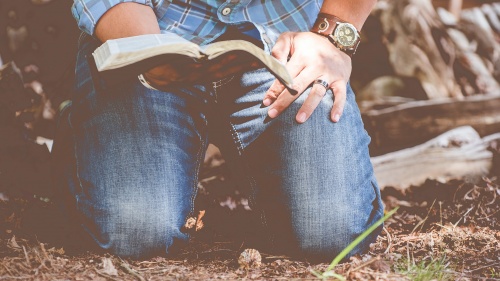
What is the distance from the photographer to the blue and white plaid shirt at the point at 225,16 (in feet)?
7.06

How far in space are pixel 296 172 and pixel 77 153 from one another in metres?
0.86

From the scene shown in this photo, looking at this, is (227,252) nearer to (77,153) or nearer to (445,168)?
(77,153)

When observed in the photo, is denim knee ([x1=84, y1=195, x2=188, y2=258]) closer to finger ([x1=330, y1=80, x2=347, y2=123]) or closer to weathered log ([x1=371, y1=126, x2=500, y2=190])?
finger ([x1=330, y1=80, x2=347, y2=123])

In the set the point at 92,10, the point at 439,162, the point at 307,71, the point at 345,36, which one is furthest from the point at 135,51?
the point at 439,162

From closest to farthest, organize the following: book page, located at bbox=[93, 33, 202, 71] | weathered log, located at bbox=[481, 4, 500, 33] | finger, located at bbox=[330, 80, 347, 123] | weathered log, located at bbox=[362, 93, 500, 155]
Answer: book page, located at bbox=[93, 33, 202, 71] < finger, located at bbox=[330, 80, 347, 123] < weathered log, located at bbox=[362, 93, 500, 155] < weathered log, located at bbox=[481, 4, 500, 33]

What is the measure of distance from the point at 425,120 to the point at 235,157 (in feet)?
5.63

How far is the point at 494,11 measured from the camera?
5410mm

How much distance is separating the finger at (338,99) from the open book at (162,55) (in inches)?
16.8

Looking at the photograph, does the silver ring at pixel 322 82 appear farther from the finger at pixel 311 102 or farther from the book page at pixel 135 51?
the book page at pixel 135 51

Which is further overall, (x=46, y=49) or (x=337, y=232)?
(x=46, y=49)

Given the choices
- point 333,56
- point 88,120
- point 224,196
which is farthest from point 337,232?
point 88,120

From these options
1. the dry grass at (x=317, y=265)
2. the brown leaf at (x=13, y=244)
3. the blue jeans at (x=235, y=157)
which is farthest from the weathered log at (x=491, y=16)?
the brown leaf at (x=13, y=244)

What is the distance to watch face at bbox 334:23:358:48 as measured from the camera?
6.92 feet

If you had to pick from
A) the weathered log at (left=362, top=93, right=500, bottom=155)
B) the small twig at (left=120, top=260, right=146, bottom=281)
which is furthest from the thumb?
the weathered log at (left=362, top=93, right=500, bottom=155)
